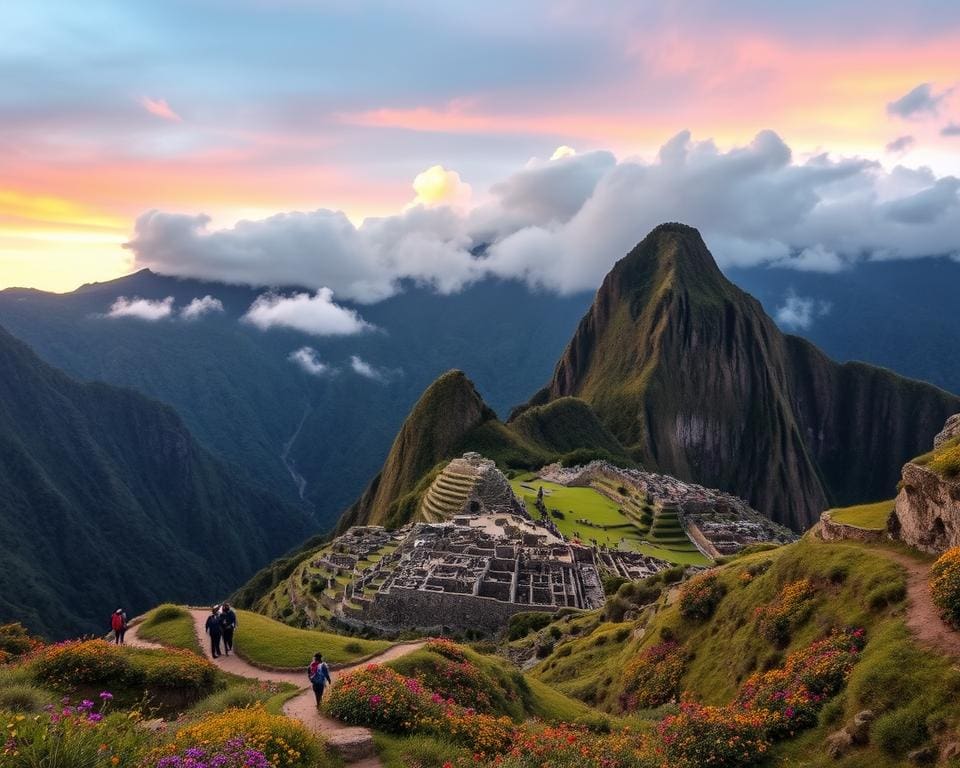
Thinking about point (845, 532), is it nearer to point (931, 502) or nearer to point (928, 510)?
point (928, 510)

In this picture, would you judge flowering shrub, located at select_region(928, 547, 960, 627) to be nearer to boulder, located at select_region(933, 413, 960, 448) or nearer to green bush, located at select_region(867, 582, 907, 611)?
green bush, located at select_region(867, 582, 907, 611)

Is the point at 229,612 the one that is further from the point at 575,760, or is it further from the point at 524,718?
the point at 575,760

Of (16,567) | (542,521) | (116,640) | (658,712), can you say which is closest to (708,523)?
(542,521)

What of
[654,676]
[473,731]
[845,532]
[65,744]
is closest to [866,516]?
[845,532]

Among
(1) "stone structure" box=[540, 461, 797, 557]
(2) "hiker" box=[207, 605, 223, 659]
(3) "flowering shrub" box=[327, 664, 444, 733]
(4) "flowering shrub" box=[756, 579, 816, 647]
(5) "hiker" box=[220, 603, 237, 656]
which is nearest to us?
(3) "flowering shrub" box=[327, 664, 444, 733]

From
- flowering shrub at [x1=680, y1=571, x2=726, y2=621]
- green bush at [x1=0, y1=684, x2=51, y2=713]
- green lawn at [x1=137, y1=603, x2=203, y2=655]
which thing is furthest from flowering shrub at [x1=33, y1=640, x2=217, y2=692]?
flowering shrub at [x1=680, y1=571, x2=726, y2=621]

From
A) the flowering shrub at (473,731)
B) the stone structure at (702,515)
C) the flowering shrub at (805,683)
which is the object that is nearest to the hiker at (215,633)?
the flowering shrub at (473,731)

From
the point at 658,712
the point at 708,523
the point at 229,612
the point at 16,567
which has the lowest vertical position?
the point at 16,567
